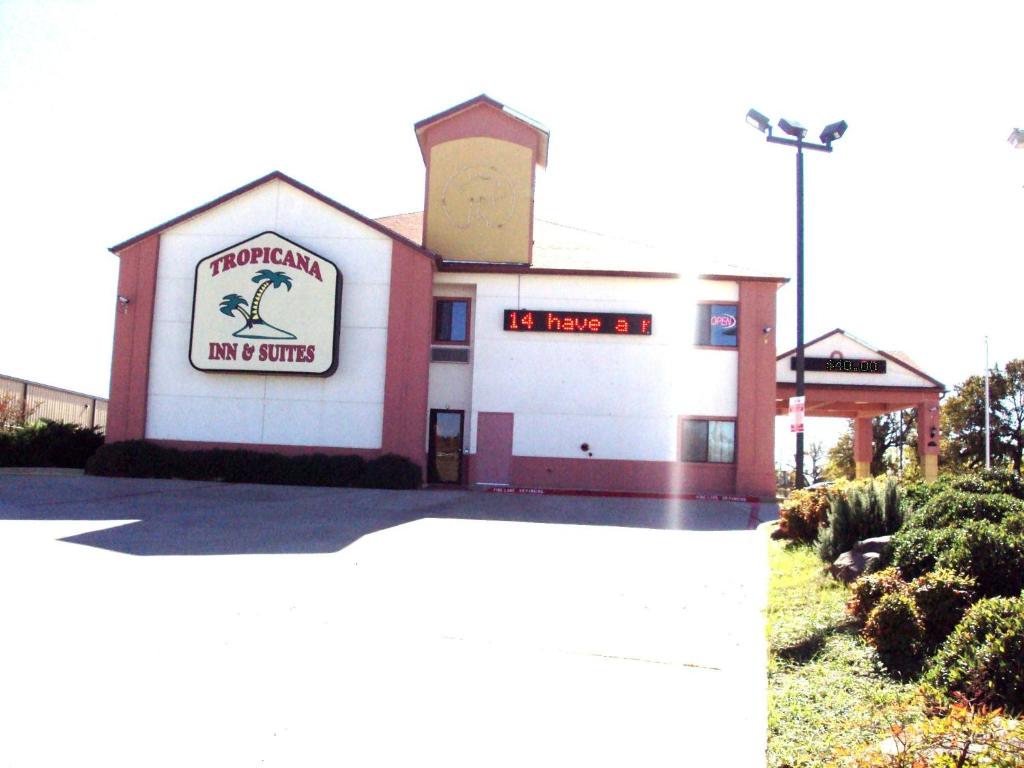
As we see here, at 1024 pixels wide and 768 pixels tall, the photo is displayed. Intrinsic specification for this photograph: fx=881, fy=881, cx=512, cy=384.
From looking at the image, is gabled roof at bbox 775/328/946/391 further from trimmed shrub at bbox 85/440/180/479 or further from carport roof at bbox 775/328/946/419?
trimmed shrub at bbox 85/440/180/479

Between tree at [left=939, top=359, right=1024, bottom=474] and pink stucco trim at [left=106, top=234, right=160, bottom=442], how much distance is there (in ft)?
136

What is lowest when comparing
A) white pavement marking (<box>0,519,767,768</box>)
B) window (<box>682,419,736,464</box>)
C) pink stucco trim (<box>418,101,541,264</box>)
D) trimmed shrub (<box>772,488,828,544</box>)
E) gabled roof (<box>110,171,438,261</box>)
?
white pavement marking (<box>0,519,767,768</box>)

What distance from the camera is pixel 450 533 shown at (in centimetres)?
1332

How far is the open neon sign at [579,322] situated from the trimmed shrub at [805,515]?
1143 cm

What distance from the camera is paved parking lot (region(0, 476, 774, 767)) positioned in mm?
4836

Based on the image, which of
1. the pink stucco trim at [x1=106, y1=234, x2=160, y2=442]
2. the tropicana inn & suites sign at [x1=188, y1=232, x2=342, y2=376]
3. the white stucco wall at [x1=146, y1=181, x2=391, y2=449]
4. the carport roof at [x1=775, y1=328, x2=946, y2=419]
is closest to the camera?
the tropicana inn & suites sign at [x1=188, y1=232, x2=342, y2=376]

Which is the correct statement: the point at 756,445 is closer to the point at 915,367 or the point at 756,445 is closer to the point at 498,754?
the point at 915,367

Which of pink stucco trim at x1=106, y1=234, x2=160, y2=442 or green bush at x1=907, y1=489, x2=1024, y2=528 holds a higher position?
pink stucco trim at x1=106, y1=234, x2=160, y2=442

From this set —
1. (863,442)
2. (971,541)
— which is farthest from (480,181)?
(863,442)

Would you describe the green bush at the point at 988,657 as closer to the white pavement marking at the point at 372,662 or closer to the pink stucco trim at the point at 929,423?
the white pavement marking at the point at 372,662

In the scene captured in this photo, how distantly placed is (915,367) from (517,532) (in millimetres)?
22702

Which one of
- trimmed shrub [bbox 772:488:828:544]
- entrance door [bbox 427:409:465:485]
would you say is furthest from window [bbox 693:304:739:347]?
trimmed shrub [bbox 772:488:828:544]

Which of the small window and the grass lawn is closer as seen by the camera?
the grass lawn

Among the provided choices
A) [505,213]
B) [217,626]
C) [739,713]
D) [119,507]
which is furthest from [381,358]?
[739,713]
